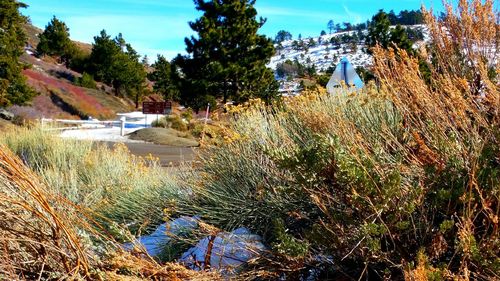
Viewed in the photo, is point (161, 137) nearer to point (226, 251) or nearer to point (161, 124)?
point (161, 124)

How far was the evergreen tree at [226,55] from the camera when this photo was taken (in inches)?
1337

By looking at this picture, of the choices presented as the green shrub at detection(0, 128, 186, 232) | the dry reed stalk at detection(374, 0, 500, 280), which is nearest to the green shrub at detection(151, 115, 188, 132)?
the green shrub at detection(0, 128, 186, 232)

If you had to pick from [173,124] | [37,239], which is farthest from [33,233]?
[173,124]

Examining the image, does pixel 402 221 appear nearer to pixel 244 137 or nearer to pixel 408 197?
pixel 408 197

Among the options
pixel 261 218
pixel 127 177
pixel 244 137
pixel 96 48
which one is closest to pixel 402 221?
pixel 261 218

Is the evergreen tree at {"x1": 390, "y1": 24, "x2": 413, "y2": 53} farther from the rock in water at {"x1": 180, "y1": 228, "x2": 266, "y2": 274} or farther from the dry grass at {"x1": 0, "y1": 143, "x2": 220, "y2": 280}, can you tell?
the dry grass at {"x1": 0, "y1": 143, "x2": 220, "y2": 280}

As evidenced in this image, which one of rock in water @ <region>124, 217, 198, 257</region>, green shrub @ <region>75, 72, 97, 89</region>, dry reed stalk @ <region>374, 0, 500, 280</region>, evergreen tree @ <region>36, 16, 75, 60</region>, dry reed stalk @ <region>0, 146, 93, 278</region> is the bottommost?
rock in water @ <region>124, 217, 198, 257</region>

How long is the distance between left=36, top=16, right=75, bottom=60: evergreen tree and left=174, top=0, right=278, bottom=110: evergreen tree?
1550 inches

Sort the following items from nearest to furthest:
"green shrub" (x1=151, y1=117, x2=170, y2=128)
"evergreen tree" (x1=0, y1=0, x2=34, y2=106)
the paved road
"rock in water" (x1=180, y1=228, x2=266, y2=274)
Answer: "rock in water" (x1=180, y1=228, x2=266, y2=274)
the paved road
"green shrub" (x1=151, y1=117, x2=170, y2=128)
"evergreen tree" (x1=0, y1=0, x2=34, y2=106)

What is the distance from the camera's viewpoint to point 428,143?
3400 millimetres

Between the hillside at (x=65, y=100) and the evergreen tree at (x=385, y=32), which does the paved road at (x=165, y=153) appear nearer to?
the evergreen tree at (x=385, y=32)

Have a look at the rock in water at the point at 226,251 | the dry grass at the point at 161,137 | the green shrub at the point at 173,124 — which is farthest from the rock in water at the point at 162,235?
the green shrub at the point at 173,124

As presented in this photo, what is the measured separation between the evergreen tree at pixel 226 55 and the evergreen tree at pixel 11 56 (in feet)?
32.8

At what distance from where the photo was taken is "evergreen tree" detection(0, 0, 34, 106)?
33.2 m
